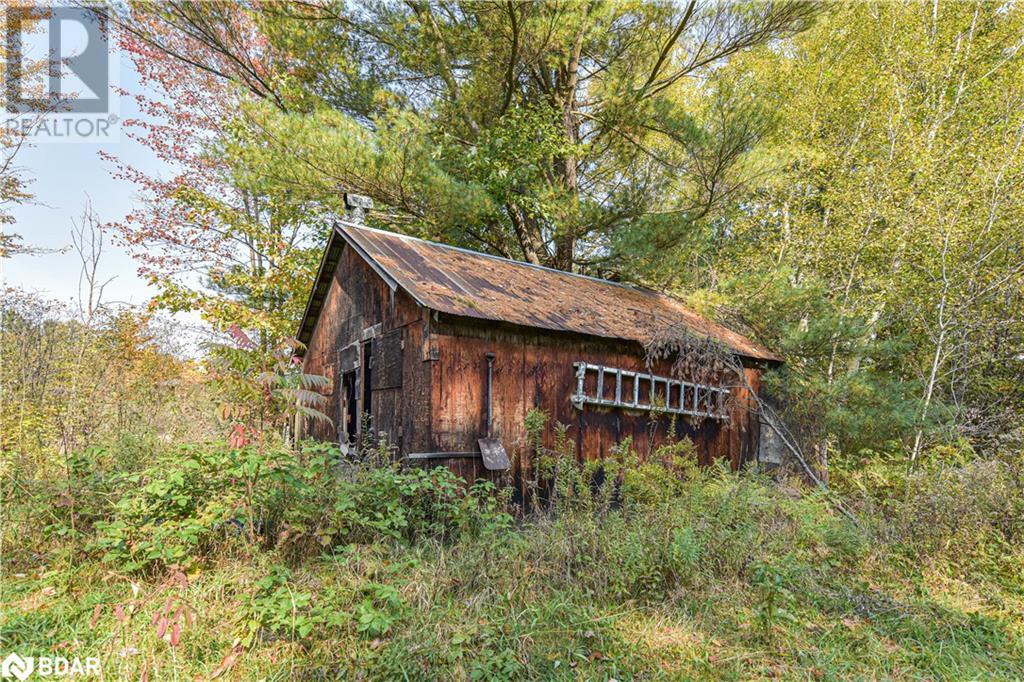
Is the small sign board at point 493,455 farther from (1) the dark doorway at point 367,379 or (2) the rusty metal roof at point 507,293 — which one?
(1) the dark doorway at point 367,379

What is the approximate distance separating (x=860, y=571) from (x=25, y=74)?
59.6 feet

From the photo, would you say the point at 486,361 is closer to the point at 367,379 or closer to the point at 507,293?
the point at 507,293

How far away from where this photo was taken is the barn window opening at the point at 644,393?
803 centimetres

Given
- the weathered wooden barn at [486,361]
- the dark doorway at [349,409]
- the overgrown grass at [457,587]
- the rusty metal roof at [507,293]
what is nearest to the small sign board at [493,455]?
the weathered wooden barn at [486,361]

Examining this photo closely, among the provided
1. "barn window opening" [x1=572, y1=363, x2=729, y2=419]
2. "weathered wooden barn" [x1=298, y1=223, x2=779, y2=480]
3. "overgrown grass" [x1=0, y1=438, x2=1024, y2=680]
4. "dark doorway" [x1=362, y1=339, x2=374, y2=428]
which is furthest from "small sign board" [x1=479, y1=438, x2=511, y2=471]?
"dark doorway" [x1=362, y1=339, x2=374, y2=428]

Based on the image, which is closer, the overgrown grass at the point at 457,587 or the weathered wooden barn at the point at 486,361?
the overgrown grass at the point at 457,587

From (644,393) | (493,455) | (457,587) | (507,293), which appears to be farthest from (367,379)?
(457,587)

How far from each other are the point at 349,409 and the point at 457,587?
542 cm

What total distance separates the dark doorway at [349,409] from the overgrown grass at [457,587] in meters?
3.50

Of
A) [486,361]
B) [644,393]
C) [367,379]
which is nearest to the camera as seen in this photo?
[486,361]

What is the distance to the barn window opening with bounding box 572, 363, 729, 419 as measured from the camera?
26.3ft

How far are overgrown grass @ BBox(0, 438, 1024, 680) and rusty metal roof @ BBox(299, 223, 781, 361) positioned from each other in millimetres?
2512

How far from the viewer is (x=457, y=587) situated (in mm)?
4320

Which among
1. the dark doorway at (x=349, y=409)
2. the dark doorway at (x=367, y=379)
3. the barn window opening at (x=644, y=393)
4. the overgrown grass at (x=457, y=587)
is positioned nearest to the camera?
the overgrown grass at (x=457, y=587)
